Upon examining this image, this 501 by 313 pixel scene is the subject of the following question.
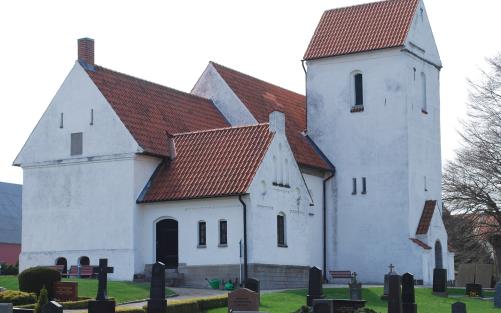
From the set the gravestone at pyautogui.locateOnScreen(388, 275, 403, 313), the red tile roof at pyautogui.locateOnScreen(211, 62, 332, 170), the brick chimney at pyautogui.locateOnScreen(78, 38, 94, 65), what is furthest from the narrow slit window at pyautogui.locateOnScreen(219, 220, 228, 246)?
the gravestone at pyautogui.locateOnScreen(388, 275, 403, 313)

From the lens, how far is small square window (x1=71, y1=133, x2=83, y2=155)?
158 feet

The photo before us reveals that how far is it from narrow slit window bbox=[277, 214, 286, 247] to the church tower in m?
6.26

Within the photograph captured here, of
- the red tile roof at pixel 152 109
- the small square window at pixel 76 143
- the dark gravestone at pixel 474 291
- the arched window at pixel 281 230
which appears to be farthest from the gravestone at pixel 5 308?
the dark gravestone at pixel 474 291

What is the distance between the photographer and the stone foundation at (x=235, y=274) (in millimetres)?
44812

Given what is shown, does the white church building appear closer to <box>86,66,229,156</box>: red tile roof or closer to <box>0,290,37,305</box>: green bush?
<box>86,66,229,156</box>: red tile roof

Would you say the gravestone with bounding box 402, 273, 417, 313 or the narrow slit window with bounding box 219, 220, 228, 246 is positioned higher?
the narrow slit window with bounding box 219, 220, 228, 246

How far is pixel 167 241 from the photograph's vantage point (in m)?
46.9

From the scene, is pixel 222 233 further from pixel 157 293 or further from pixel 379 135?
pixel 157 293

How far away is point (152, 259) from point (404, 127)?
47.3 feet

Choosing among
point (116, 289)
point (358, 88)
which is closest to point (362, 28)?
point (358, 88)

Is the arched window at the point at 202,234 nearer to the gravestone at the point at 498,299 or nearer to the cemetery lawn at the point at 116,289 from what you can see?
the cemetery lawn at the point at 116,289

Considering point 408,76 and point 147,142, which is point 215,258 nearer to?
point 147,142

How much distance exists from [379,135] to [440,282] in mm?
10401

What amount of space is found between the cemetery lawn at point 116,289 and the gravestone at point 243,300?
576cm
